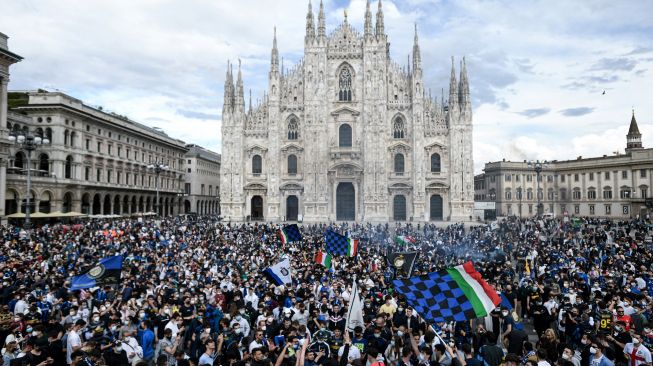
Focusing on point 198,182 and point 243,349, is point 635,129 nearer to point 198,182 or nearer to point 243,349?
point 198,182

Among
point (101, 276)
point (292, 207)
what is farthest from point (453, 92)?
point (101, 276)

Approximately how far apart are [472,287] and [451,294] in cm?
48

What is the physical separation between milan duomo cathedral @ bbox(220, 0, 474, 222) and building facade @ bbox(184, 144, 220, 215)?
29.6 meters

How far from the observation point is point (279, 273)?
13.8 m

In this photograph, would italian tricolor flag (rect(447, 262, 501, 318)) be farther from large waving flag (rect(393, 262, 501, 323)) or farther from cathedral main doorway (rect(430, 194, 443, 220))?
cathedral main doorway (rect(430, 194, 443, 220))

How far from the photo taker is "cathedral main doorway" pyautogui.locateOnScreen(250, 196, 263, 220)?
172 feet

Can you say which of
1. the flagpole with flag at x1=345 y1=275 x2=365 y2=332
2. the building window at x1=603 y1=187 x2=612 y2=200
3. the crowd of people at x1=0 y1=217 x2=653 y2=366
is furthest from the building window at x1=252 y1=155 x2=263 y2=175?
the building window at x1=603 y1=187 x2=612 y2=200

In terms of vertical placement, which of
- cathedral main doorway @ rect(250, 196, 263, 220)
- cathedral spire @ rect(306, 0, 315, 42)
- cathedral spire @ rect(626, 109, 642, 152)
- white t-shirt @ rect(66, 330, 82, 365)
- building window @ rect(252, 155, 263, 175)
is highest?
cathedral spire @ rect(306, 0, 315, 42)

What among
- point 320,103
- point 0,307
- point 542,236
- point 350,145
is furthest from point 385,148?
point 0,307

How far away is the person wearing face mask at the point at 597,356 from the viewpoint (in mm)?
7609

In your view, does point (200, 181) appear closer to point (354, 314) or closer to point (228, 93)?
point (228, 93)

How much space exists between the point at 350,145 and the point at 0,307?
42886mm

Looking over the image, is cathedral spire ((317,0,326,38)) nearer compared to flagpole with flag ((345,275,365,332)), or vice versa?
flagpole with flag ((345,275,365,332))

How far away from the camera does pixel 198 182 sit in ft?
268
